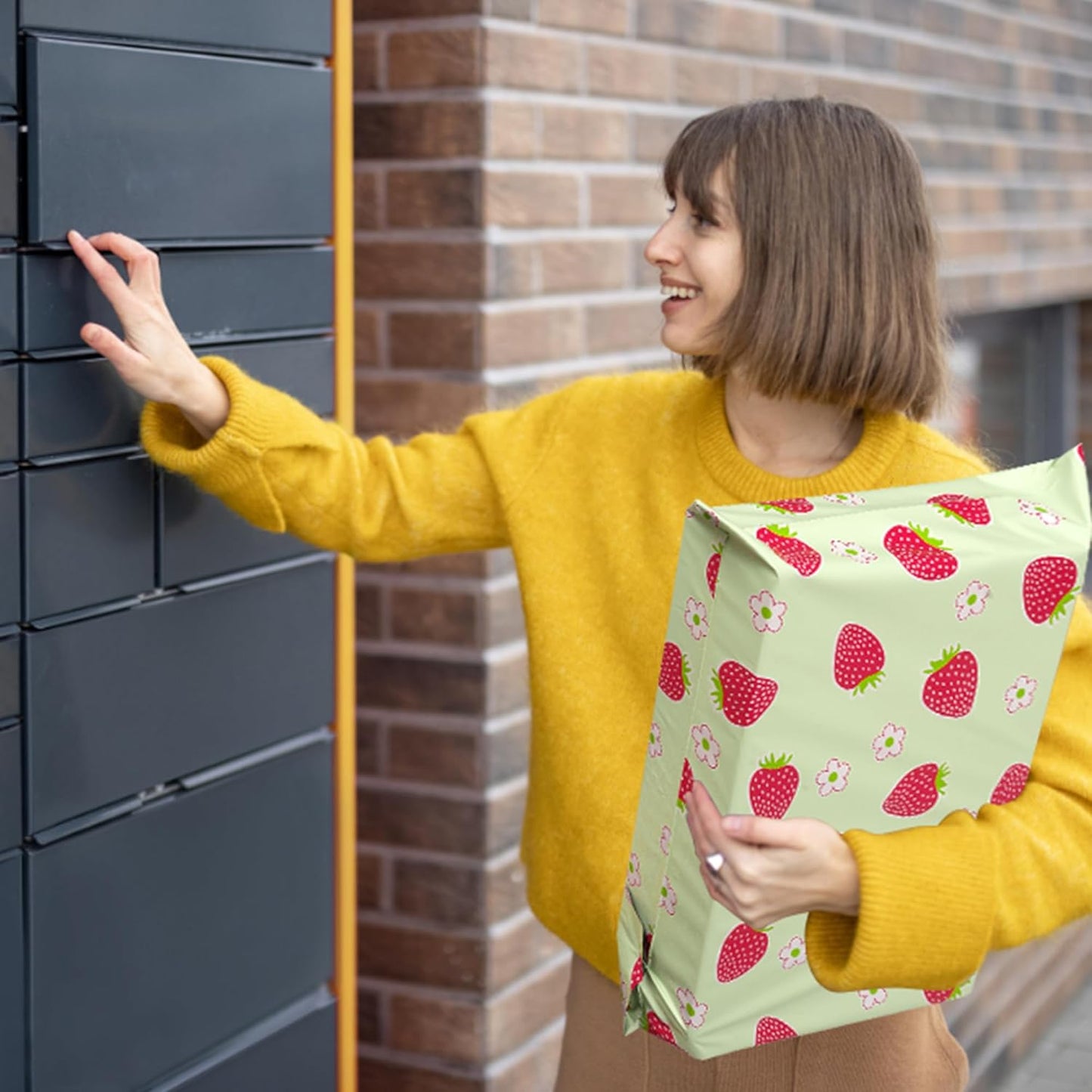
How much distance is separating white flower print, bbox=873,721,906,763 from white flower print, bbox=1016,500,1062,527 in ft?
0.71

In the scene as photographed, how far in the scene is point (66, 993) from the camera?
177 centimetres

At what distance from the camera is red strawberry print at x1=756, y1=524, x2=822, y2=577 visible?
1407 mm

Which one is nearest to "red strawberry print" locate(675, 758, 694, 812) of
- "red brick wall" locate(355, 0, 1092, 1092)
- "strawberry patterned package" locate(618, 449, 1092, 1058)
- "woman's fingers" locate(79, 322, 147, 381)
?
"strawberry patterned package" locate(618, 449, 1092, 1058)

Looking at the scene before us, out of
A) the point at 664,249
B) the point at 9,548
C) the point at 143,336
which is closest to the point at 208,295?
the point at 143,336

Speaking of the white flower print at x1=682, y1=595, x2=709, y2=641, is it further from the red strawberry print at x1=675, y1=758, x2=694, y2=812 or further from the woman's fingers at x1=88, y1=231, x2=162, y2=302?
the woman's fingers at x1=88, y1=231, x2=162, y2=302

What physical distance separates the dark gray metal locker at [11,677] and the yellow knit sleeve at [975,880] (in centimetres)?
75

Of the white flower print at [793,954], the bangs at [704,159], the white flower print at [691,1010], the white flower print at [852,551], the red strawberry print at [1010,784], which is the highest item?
the bangs at [704,159]

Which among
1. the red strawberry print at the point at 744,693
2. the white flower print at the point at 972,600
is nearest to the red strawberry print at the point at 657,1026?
the red strawberry print at the point at 744,693

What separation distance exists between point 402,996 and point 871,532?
5.10 ft

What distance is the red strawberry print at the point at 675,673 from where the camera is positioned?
1521 millimetres

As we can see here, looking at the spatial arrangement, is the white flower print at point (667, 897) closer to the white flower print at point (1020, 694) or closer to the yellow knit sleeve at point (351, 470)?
the white flower print at point (1020, 694)

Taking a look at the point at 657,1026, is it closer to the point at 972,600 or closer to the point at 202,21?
the point at 972,600

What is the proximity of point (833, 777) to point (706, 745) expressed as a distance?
0.12 m

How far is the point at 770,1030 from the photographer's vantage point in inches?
64.9
